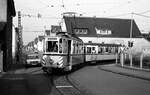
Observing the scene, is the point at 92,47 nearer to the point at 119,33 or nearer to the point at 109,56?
the point at 109,56

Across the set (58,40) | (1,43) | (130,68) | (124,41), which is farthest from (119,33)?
(58,40)

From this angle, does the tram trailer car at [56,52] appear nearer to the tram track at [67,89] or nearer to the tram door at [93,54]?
the tram track at [67,89]

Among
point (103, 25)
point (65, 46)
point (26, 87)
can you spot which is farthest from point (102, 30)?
point (26, 87)

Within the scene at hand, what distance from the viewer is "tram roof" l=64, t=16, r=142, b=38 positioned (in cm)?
7169

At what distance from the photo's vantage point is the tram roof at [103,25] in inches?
2822

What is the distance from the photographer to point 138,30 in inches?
2990

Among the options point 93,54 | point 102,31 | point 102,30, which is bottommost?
point 93,54

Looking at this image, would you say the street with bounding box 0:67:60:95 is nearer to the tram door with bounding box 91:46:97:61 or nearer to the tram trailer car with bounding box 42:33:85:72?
the tram trailer car with bounding box 42:33:85:72

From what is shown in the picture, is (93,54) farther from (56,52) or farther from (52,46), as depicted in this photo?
Result: (56,52)

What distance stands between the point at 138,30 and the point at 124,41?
6.49 metres

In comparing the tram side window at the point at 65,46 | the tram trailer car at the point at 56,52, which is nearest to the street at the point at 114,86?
the tram trailer car at the point at 56,52

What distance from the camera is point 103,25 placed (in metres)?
74.6

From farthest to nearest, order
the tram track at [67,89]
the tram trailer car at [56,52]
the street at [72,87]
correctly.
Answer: the tram trailer car at [56,52], the street at [72,87], the tram track at [67,89]

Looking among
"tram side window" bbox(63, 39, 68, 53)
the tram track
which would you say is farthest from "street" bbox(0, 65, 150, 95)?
"tram side window" bbox(63, 39, 68, 53)
